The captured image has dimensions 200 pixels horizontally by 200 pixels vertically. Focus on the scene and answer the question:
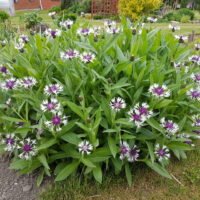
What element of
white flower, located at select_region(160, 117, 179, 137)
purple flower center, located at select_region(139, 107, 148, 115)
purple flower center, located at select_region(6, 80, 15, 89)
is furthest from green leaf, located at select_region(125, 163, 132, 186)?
purple flower center, located at select_region(6, 80, 15, 89)

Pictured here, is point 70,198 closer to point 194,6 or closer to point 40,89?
point 40,89

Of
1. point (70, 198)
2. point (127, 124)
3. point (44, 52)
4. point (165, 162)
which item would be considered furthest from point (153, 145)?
point (44, 52)

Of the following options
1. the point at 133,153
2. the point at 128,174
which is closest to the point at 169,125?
the point at 133,153

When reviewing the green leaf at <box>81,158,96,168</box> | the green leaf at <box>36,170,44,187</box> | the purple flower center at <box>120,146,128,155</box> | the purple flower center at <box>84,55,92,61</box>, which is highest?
the purple flower center at <box>84,55,92,61</box>

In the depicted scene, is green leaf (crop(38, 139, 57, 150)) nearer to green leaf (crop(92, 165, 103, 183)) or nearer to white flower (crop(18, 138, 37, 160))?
white flower (crop(18, 138, 37, 160))

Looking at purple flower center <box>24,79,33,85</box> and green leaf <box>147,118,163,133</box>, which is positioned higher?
purple flower center <box>24,79,33,85</box>

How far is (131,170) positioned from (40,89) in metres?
1.08

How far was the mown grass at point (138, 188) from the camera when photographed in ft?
8.87

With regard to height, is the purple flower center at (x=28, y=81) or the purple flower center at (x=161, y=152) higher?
the purple flower center at (x=28, y=81)

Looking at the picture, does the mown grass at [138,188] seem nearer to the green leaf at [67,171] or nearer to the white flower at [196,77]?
the green leaf at [67,171]

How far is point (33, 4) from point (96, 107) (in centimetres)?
2599

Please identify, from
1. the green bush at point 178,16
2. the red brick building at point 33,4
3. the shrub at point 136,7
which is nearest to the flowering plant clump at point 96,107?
the shrub at point 136,7

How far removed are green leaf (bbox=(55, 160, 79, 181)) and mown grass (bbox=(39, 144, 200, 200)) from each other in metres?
0.13

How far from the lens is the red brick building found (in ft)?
85.6
